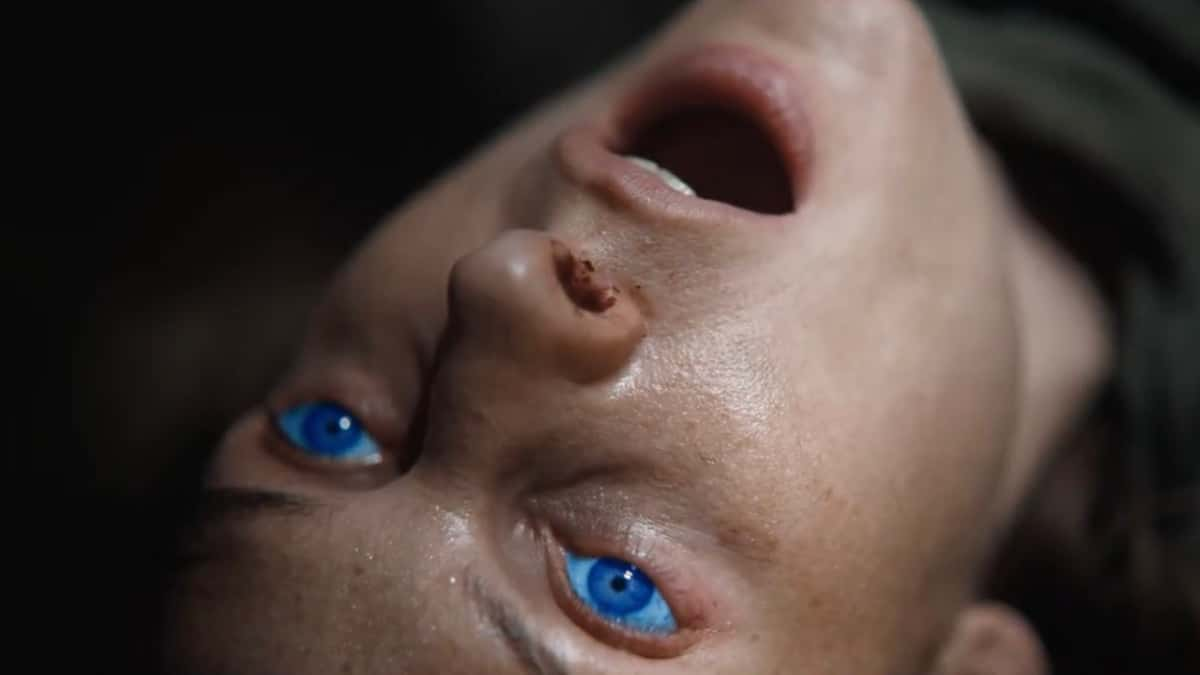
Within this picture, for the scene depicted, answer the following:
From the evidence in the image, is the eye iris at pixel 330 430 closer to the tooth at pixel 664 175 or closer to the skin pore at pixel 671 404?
the skin pore at pixel 671 404

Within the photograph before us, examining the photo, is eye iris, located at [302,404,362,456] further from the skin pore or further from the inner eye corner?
the inner eye corner

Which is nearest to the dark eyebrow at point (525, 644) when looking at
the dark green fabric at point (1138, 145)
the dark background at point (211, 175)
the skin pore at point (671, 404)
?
the skin pore at point (671, 404)

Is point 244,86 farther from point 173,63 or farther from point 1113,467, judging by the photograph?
point 1113,467

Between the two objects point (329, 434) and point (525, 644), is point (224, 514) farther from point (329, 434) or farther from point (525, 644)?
point (525, 644)

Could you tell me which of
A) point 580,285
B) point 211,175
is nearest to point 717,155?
point 580,285

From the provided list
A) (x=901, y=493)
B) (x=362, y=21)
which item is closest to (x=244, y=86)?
(x=362, y=21)

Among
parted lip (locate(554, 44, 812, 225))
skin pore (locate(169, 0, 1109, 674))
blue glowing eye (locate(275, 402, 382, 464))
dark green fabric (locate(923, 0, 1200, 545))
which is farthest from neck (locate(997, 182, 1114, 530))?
blue glowing eye (locate(275, 402, 382, 464))
